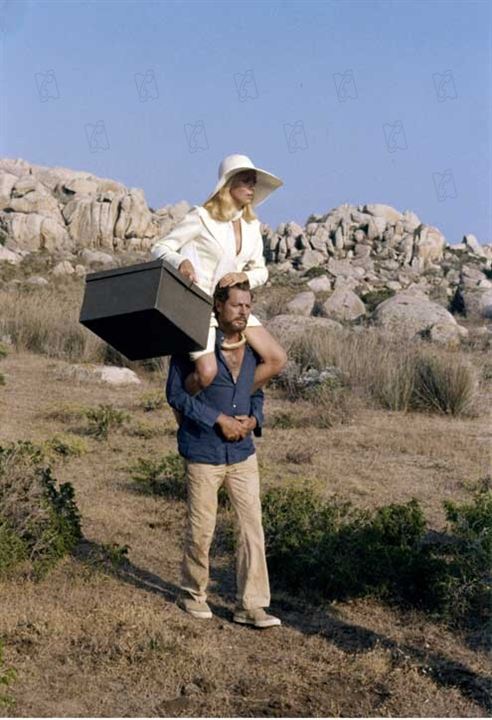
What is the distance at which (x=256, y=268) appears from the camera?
5.88 m

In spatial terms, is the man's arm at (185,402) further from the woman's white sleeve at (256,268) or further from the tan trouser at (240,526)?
the woman's white sleeve at (256,268)

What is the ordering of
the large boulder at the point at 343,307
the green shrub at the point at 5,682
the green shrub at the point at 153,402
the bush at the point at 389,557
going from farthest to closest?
the large boulder at the point at 343,307
the green shrub at the point at 153,402
the bush at the point at 389,557
the green shrub at the point at 5,682

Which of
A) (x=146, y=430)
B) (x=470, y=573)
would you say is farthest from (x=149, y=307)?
(x=146, y=430)

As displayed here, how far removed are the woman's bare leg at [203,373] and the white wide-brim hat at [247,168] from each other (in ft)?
2.96

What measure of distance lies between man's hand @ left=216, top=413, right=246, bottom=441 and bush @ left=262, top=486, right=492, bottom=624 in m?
1.22

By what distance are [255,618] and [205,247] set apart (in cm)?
209

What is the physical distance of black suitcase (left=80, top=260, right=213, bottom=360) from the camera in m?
5.10

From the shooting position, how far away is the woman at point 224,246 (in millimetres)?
5617

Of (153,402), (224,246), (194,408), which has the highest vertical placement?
(224,246)

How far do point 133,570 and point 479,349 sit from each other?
44.4ft

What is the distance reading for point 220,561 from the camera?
7.19 m

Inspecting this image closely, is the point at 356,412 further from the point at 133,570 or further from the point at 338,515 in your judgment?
the point at 133,570

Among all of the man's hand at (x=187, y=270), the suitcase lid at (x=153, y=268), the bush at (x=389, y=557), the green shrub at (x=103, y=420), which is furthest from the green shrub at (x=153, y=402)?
the suitcase lid at (x=153, y=268)

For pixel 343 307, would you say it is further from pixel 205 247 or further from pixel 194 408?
pixel 194 408
